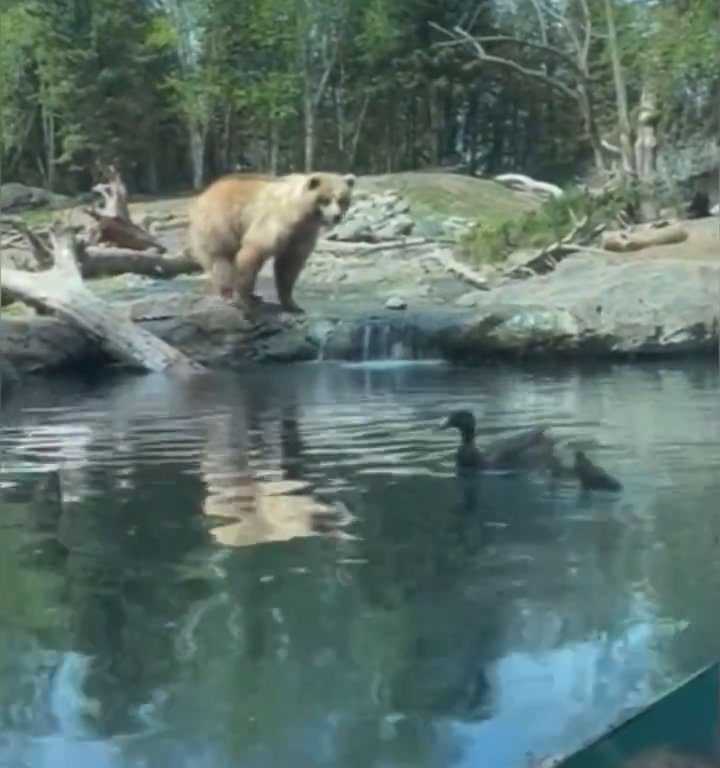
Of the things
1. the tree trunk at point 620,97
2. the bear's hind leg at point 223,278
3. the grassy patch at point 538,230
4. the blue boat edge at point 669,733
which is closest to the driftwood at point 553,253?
the grassy patch at point 538,230

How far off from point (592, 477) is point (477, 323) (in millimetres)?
355

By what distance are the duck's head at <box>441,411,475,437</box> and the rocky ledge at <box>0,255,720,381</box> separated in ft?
0.54

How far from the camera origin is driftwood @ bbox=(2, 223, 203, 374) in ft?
8.19

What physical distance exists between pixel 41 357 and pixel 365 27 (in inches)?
31.2

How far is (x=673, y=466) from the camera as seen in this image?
241 centimetres

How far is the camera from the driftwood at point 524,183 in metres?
2.52

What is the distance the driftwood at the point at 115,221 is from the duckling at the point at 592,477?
2.71ft

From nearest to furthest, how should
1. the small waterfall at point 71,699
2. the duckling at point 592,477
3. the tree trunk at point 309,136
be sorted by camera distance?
1. the small waterfall at point 71,699
2. the duckling at point 592,477
3. the tree trunk at point 309,136

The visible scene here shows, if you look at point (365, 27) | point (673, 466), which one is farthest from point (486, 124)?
point (673, 466)

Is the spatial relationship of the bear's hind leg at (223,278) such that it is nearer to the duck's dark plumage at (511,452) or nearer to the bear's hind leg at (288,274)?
the bear's hind leg at (288,274)

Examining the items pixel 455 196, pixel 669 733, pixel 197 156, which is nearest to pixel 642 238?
pixel 455 196

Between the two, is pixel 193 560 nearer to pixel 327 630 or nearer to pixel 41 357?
pixel 327 630

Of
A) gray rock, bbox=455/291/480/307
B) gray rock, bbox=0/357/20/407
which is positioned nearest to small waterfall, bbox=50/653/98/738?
gray rock, bbox=0/357/20/407

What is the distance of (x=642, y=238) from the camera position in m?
2.58
